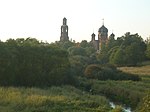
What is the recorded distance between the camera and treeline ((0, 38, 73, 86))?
50.9 m

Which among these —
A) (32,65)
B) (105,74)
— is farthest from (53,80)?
(105,74)

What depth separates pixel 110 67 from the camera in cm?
7338

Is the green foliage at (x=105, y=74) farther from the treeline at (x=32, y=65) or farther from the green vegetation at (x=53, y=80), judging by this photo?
the treeline at (x=32, y=65)

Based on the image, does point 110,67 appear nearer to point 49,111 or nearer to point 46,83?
point 46,83

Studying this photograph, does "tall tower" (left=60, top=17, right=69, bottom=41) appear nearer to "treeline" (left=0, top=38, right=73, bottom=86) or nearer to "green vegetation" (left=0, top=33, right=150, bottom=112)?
"green vegetation" (left=0, top=33, right=150, bottom=112)

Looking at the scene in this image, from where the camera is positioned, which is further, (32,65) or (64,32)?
(64,32)

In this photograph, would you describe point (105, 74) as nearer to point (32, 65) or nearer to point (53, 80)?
point (53, 80)

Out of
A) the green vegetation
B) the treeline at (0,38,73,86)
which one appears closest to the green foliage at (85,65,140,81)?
the green vegetation

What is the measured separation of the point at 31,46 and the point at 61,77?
6.18m

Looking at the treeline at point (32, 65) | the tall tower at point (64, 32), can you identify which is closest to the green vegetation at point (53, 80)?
the treeline at point (32, 65)

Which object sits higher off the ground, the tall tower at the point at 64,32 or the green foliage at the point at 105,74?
the tall tower at the point at 64,32

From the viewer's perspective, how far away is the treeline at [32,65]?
50.9m

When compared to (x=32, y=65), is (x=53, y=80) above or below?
below

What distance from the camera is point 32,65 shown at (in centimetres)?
5441
